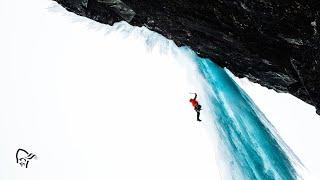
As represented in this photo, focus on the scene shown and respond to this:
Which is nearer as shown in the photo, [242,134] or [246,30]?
[246,30]

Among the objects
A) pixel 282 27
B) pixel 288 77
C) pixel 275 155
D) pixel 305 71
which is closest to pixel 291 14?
pixel 282 27

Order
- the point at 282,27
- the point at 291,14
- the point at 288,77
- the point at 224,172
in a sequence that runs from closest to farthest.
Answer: the point at 291,14 → the point at 282,27 → the point at 288,77 → the point at 224,172

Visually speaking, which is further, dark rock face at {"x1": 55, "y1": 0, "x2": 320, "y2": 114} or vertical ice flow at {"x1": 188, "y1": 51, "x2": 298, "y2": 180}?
vertical ice flow at {"x1": 188, "y1": 51, "x2": 298, "y2": 180}

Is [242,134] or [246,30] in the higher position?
[246,30]

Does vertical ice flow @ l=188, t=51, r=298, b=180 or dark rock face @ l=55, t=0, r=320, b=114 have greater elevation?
dark rock face @ l=55, t=0, r=320, b=114

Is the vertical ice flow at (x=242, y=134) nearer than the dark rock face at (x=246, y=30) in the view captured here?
No

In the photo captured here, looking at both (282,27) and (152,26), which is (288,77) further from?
(152,26)

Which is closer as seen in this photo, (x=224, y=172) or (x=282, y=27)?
(x=282, y=27)

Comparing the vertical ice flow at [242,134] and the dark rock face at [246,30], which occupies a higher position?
the dark rock face at [246,30]
